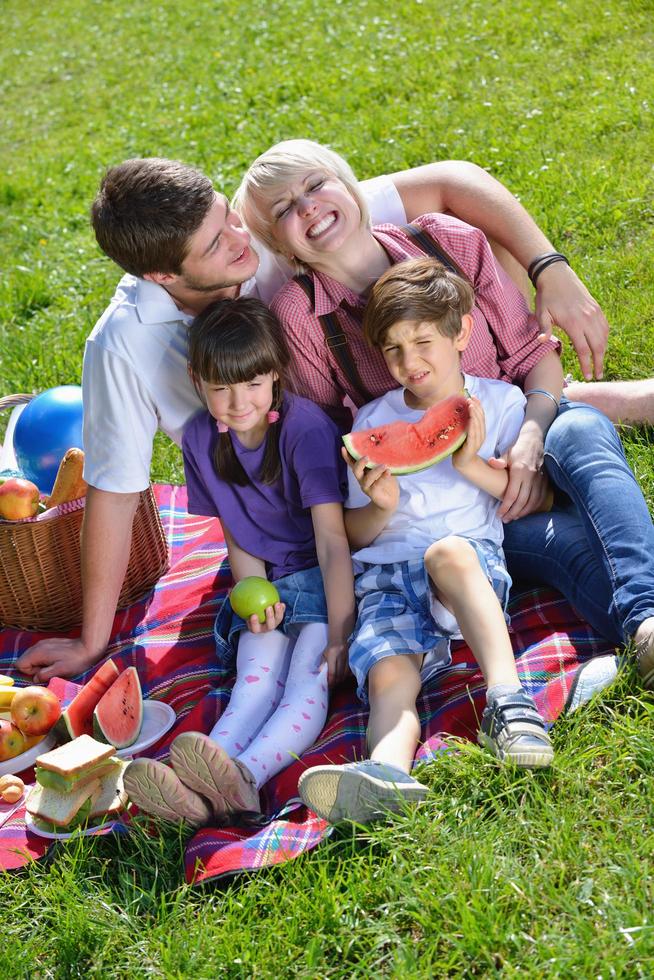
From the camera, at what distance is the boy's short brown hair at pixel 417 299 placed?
350cm

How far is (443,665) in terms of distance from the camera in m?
3.49

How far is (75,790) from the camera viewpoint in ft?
10.8

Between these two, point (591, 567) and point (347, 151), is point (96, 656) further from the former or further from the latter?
point (347, 151)

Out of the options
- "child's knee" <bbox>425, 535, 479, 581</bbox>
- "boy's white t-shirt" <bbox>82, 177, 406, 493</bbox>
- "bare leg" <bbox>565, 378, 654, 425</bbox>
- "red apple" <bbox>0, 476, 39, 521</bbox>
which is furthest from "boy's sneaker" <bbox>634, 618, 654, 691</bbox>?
"red apple" <bbox>0, 476, 39, 521</bbox>

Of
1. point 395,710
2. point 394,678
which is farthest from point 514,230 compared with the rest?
point 395,710

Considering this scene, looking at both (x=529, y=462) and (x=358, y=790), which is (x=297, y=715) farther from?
(x=529, y=462)

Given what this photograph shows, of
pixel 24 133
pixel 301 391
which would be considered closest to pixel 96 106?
pixel 24 133

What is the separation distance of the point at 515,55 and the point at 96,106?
528 centimetres

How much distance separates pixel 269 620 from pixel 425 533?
25.5 inches

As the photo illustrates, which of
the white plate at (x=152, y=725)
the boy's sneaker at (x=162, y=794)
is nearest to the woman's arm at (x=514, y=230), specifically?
the white plate at (x=152, y=725)

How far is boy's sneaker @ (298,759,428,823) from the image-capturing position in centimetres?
282

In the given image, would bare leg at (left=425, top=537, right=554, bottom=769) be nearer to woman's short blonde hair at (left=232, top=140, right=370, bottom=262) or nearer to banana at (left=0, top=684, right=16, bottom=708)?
woman's short blonde hair at (left=232, top=140, right=370, bottom=262)

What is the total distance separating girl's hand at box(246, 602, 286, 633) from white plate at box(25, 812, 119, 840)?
0.82m

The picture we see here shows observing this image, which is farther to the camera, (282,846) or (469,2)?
(469,2)
